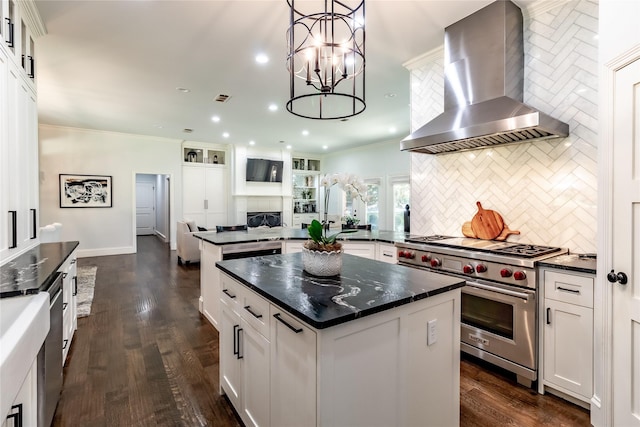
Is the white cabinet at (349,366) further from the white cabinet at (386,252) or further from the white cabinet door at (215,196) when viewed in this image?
the white cabinet door at (215,196)

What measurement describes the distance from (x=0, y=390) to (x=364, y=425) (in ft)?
3.89

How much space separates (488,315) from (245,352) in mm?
1835

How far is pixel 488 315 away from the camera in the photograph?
8.01 ft

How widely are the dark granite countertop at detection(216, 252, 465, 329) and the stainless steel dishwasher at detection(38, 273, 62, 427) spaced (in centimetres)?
94

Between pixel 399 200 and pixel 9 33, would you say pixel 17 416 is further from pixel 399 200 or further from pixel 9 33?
pixel 399 200

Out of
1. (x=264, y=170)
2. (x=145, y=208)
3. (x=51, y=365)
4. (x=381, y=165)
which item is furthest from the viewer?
(x=145, y=208)

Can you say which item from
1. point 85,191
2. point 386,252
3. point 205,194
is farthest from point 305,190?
point 386,252

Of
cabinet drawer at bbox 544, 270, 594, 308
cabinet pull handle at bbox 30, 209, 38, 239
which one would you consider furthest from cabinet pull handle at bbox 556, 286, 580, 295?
cabinet pull handle at bbox 30, 209, 38, 239

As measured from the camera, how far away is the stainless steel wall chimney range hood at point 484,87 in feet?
7.99

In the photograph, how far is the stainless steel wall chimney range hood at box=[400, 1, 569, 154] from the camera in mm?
2434

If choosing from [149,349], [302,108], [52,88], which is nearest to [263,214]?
[302,108]

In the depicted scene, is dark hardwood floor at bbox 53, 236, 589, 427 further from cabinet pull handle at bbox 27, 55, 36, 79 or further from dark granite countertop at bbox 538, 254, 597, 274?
cabinet pull handle at bbox 27, 55, 36, 79

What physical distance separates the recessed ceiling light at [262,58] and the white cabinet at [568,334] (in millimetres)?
3299

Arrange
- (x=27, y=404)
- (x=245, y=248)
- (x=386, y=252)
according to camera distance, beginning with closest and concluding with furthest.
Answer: (x=27, y=404) < (x=245, y=248) < (x=386, y=252)
